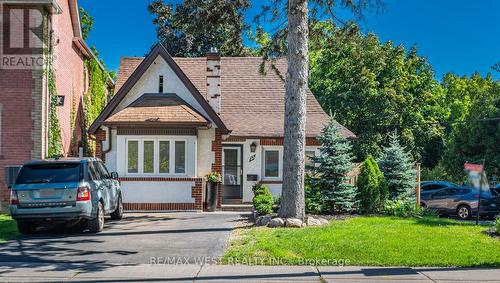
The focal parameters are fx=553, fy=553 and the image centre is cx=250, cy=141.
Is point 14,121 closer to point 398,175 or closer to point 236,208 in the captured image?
point 236,208

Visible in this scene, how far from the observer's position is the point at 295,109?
46.9 ft

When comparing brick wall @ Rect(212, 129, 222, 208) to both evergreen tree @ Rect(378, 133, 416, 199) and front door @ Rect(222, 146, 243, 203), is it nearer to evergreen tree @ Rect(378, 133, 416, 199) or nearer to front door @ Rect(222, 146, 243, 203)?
front door @ Rect(222, 146, 243, 203)

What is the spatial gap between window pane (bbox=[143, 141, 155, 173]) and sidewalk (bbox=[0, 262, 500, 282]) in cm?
1070

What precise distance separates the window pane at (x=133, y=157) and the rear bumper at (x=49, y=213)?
7484 millimetres

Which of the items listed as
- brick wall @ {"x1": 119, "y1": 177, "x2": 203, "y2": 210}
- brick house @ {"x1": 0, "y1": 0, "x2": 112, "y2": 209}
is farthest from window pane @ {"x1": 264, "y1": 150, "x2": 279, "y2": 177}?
brick house @ {"x1": 0, "y1": 0, "x2": 112, "y2": 209}

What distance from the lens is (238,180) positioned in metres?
23.3

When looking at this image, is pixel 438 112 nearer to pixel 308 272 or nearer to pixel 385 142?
pixel 385 142

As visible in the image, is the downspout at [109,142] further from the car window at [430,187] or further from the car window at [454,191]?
the car window at [430,187]

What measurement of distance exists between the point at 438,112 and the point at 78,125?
2631 centimetres

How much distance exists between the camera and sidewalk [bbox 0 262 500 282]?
848cm

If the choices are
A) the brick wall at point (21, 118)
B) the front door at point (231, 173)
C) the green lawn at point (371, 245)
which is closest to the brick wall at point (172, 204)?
the brick wall at point (21, 118)

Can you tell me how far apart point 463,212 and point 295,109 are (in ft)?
46.4

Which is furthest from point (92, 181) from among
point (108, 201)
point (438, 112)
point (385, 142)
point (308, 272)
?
point (438, 112)

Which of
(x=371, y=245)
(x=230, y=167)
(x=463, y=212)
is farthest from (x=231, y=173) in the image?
(x=371, y=245)
